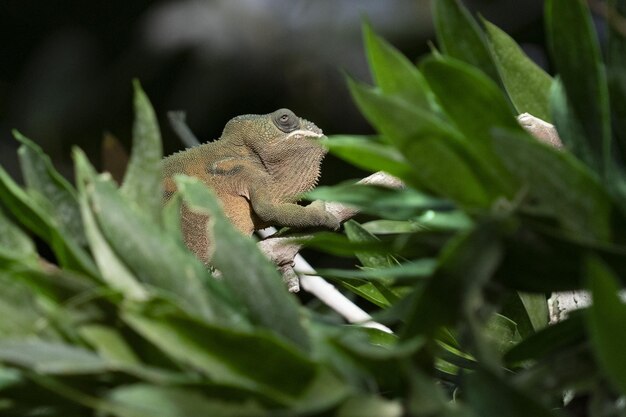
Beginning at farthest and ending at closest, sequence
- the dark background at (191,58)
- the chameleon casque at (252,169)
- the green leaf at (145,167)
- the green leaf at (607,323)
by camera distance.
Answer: the dark background at (191,58)
the chameleon casque at (252,169)
the green leaf at (145,167)
the green leaf at (607,323)

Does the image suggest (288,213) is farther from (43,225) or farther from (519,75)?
(43,225)

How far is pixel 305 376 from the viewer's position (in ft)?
1.35

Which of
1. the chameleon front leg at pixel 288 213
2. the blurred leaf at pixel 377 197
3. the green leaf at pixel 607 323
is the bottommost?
the chameleon front leg at pixel 288 213

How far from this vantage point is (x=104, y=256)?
45 cm

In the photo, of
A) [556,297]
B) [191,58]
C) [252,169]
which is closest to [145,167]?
[556,297]

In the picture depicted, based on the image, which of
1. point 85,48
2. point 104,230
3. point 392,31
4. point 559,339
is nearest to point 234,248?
point 104,230

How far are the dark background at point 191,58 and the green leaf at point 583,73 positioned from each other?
2657mm

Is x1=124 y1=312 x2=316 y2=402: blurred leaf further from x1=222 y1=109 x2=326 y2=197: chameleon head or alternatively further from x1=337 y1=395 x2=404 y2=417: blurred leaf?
x1=222 y1=109 x2=326 y2=197: chameleon head

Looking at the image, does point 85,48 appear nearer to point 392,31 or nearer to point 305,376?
point 392,31

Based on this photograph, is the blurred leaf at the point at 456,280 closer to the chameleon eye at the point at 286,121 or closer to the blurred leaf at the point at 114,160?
the blurred leaf at the point at 114,160

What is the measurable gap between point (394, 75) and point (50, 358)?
8.8 inches

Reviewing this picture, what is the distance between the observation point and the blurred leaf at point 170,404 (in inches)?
15.1

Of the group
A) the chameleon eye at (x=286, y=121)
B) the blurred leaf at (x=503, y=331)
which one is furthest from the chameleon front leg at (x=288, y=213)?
the blurred leaf at (x=503, y=331)

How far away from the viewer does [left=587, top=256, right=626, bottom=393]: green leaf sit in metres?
0.38
